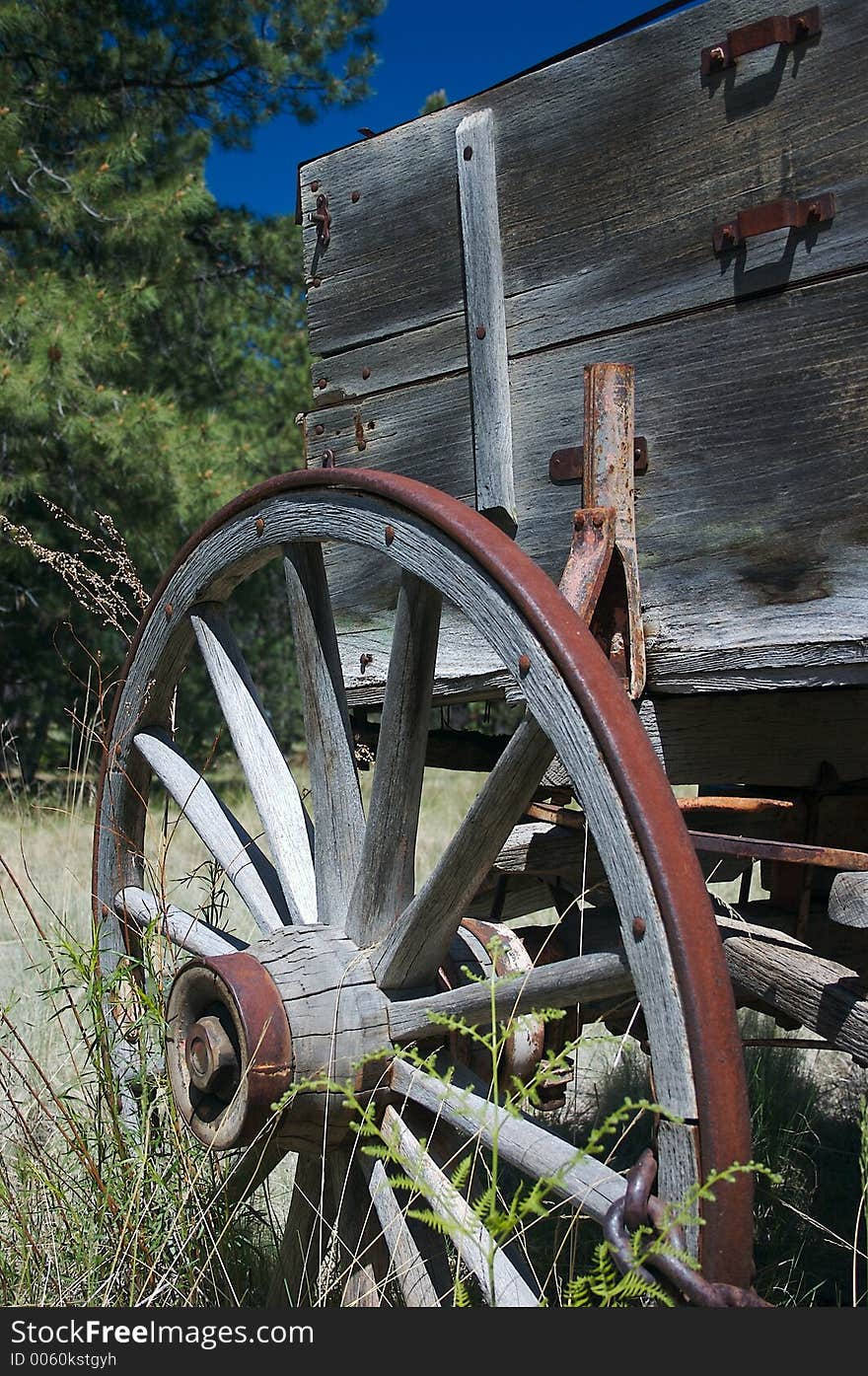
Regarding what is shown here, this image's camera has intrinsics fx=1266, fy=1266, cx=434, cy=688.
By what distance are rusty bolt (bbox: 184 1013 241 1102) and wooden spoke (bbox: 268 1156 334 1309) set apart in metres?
0.23

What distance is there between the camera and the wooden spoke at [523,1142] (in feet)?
4.79

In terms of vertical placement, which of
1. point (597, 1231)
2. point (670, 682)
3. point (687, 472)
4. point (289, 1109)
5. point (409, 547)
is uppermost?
point (687, 472)

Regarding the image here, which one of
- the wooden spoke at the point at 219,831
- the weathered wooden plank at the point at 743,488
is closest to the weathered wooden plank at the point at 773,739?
the weathered wooden plank at the point at 743,488

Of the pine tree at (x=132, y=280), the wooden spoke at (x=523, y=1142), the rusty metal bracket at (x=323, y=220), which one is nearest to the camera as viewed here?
the wooden spoke at (x=523, y=1142)

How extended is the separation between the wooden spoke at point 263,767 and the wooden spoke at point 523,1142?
405 mm

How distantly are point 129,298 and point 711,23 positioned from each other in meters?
5.61

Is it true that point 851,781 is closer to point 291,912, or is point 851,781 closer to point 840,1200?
point 291,912

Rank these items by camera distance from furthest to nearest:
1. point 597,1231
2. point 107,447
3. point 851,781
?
point 107,447 → point 597,1231 → point 851,781

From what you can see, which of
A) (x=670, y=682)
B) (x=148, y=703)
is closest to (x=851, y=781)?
(x=670, y=682)

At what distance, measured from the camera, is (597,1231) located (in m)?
2.86

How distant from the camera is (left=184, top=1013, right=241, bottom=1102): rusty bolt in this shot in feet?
6.14

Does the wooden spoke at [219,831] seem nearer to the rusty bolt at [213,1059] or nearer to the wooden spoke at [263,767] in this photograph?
the wooden spoke at [263,767]

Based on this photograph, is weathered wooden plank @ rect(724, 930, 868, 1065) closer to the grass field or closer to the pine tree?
the grass field

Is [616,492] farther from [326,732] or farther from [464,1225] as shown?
[464,1225]
